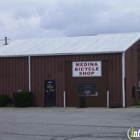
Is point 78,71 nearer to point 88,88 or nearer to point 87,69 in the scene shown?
point 87,69

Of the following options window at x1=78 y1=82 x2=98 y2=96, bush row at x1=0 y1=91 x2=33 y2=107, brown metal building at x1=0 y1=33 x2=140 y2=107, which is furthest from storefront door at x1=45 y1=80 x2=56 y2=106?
window at x1=78 y1=82 x2=98 y2=96

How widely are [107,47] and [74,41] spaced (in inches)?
198

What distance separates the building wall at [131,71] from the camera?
1278 inches

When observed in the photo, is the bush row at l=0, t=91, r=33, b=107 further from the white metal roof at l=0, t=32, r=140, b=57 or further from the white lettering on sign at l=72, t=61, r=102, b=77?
the white lettering on sign at l=72, t=61, r=102, b=77

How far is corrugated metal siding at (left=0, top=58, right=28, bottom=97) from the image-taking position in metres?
35.3

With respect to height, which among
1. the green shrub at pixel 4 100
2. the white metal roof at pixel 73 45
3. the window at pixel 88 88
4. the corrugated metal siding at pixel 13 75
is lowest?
the green shrub at pixel 4 100

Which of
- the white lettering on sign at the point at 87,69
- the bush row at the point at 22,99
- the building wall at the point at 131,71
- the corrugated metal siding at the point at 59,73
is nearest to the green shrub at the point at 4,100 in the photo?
the bush row at the point at 22,99

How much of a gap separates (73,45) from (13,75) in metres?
5.67

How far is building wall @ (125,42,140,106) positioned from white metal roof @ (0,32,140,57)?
72 cm

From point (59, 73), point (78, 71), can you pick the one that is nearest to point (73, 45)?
point (59, 73)

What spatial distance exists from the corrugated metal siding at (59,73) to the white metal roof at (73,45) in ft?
1.60

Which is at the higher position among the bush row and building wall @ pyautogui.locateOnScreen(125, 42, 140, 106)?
building wall @ pyautogui.locateOnScreen(125, 42, 140, 106)

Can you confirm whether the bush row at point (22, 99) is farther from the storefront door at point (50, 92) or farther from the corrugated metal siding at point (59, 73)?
the storefront door at point (50, 92)

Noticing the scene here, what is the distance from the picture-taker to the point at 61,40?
3878 cm
